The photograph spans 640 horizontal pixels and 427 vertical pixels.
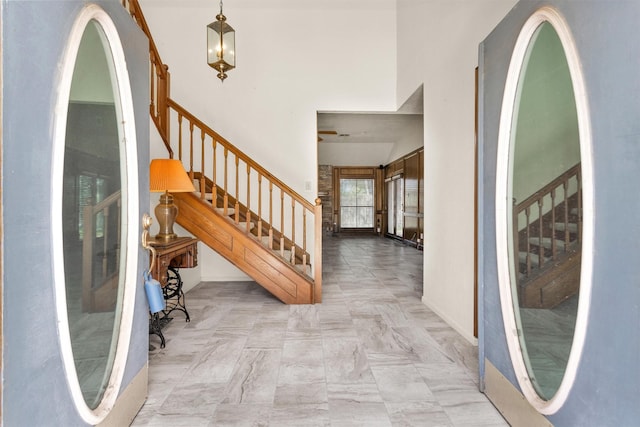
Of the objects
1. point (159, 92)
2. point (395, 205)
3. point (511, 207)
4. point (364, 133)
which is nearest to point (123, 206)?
point (511, 207)

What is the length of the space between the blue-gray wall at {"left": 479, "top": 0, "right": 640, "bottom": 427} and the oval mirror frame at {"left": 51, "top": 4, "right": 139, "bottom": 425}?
1745 mm

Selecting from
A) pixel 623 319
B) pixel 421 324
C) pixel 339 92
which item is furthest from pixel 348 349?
pixel 339 92

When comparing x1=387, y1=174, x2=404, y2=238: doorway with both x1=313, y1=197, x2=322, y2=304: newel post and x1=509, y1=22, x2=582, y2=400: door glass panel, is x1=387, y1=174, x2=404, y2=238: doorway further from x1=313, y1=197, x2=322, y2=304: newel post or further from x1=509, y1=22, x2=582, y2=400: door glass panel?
x1=509, y1=22, x2=582, y2=400: door glass panel

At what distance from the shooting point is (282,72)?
189 inches

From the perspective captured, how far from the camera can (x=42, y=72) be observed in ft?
3.18

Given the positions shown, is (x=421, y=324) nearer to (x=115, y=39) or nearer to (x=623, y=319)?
(x=623, y=319)

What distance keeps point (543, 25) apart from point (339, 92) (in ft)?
12.1

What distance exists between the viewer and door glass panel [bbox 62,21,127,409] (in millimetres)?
1168

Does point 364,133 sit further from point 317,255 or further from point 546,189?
point 546,189

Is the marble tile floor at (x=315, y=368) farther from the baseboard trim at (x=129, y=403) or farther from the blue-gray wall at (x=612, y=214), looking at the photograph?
the blue-gray wall at (x=612, y=214)

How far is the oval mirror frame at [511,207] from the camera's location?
111 cm

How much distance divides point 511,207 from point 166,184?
99.8 inches

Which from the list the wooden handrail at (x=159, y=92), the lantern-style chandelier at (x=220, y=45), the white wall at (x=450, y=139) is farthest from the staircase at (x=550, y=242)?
the wooden handrail at (x=159, y=92)

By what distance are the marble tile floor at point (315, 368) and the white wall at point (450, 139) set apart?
0.36 meters
